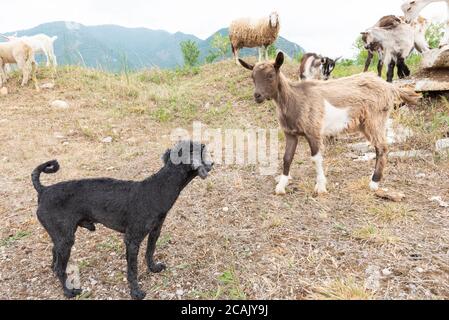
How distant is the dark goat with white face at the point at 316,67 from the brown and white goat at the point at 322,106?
3117 millimetres

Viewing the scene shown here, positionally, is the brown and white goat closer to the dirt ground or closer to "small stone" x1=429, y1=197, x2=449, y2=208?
the dirt ground

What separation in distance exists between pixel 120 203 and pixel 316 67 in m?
6.33

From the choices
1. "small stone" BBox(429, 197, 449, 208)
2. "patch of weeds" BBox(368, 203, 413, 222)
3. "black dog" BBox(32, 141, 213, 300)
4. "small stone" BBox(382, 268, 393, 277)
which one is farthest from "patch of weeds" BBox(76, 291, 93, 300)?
"small stone" BBox(429, 197, 449, 208)

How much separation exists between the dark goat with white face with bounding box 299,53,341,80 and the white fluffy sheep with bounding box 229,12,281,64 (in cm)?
211

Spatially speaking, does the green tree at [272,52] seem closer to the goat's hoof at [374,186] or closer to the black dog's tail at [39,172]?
the goat's hoof at [374,186]

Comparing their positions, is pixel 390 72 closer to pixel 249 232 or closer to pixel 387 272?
pixel 249 232

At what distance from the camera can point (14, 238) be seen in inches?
173

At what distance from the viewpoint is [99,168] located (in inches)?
245

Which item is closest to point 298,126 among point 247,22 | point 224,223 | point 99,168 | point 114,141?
point 224,223

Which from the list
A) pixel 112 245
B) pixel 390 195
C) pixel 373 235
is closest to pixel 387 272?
pixel 373 235

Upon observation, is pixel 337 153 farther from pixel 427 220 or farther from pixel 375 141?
pixel 427 220

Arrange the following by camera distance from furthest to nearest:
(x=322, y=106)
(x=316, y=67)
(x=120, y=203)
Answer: (x=316, y=67) < (x=322, y=106) < (x=120, y=203)
